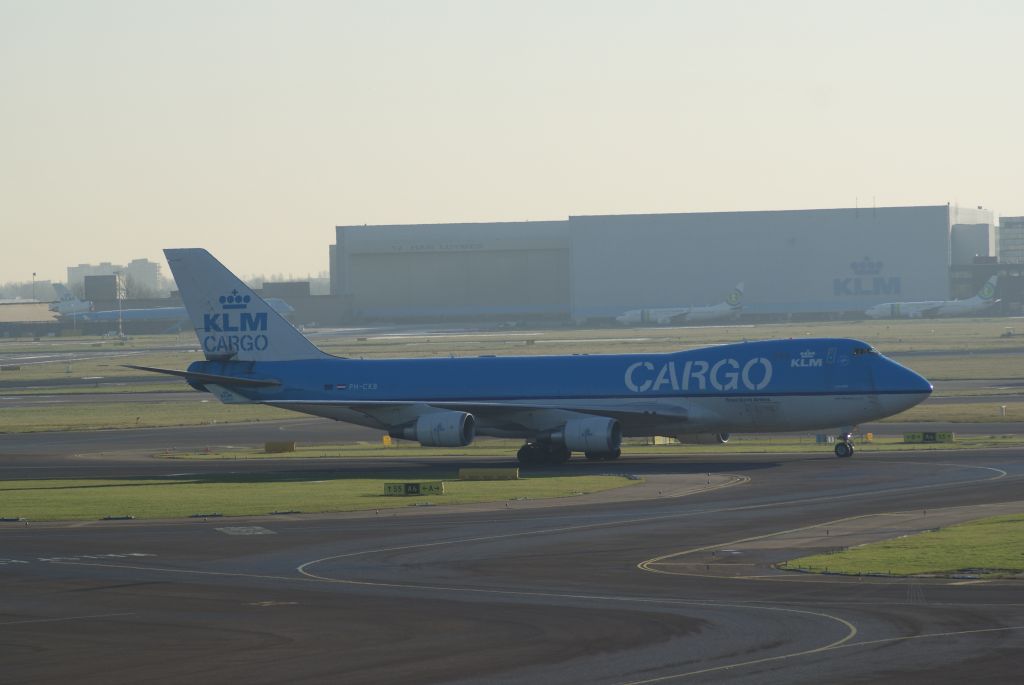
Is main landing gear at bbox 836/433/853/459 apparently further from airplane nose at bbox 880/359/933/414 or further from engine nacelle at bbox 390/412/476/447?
engine nacelle at bbox 390/412/476/447

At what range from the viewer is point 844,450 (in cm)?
6431

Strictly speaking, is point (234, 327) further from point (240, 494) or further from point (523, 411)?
point (240, 494)

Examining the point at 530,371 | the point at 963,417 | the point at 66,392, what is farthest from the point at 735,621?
the point at 66,392

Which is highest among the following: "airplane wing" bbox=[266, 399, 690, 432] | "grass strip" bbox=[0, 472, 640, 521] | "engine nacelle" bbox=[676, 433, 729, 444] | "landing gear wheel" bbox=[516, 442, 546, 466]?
"airplane wing" bbox=[266, 399, 690, 432]

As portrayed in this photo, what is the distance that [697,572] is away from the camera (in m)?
34.3

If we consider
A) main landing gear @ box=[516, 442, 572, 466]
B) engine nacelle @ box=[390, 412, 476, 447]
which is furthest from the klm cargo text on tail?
main landing gear @ box=[516, 442, 572, 466]

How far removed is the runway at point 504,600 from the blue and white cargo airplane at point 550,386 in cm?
1247

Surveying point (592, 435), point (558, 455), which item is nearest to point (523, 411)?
point (558, 455)

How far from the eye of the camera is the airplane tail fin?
71875 millimetres

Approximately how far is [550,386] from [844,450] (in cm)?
1321

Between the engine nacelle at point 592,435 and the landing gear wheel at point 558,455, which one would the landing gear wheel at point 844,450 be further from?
the landing gear wheel at point 558,455

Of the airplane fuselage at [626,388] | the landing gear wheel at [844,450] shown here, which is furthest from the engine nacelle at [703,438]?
the landing gear wheel at [844,450]

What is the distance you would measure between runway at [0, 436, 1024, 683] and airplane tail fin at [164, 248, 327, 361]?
2508 centimetres

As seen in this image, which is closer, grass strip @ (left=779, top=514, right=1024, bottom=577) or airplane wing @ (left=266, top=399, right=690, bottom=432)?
grass strip @ (left=779, top=514, right=1024, bottom=577)
